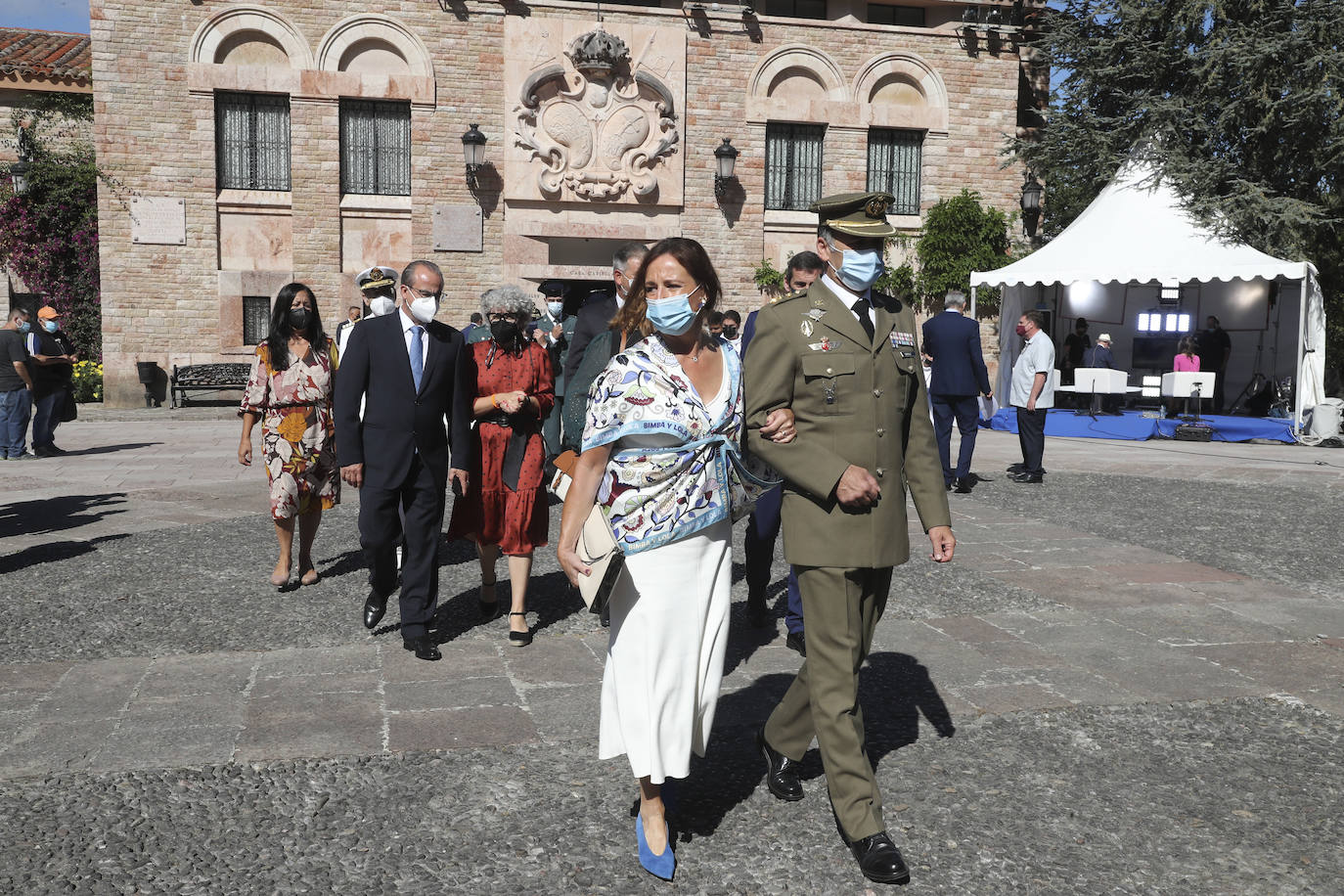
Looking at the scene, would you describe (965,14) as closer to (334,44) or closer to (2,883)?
(334,44)

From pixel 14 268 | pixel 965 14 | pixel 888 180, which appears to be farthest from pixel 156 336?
pixel 965 14

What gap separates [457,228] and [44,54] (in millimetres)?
11400

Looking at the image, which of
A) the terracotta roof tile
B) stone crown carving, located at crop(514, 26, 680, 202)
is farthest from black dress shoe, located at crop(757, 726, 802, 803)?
the terracotta roof tile

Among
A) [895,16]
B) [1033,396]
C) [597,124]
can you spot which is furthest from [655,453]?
[895,16]

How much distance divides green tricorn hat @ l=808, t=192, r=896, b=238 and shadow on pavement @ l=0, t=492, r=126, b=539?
734 cm

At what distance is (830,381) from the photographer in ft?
10.6

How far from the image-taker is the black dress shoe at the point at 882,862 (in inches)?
119

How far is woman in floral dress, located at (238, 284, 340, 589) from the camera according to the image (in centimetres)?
655

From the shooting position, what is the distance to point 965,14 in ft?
71.9

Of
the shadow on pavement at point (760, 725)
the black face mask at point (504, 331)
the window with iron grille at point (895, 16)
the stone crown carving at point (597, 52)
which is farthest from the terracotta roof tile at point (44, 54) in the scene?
the shadow on pavement at point (760, 725)

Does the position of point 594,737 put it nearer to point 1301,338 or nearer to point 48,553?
point 48,553

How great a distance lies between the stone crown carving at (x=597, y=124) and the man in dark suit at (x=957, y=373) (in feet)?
37.3

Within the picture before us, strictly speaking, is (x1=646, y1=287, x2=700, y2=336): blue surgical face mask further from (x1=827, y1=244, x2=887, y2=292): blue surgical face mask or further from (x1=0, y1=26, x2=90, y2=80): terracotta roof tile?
(x1=0, y1=26, x2=90, y2=80): terracotta roof tile

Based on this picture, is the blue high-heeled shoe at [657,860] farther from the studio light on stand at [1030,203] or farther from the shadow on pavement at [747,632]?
the studio light on stand at [1030,203]
